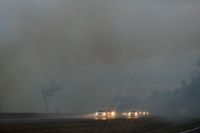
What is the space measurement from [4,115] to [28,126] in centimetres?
3133

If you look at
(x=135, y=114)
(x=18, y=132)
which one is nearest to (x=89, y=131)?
(x=18, y=132)

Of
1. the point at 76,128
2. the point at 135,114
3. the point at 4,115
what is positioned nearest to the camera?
the point at 76,128

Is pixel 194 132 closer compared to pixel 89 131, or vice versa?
pixel 194 132

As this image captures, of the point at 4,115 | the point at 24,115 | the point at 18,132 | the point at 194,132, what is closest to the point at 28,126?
the point at 18,132

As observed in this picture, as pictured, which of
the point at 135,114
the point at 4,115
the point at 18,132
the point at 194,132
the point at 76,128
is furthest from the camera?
the point at 135,114

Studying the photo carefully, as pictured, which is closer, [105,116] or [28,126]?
[28,126]

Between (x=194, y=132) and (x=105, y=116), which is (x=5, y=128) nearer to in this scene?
(x=194, y=132)

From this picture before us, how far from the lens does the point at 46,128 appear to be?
4516cm

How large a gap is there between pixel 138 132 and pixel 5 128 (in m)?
17.9

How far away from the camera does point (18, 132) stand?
1586 inches

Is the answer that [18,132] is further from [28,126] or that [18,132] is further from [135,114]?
[135,114]

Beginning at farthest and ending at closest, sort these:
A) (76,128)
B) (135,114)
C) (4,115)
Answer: (135,114) → (4,115) → (76,128)

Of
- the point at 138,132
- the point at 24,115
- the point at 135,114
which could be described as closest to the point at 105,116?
the point at 24,115

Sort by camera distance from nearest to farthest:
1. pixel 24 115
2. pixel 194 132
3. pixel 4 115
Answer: pixel 194 132 → pixel 4 115 → pixel 24 115
